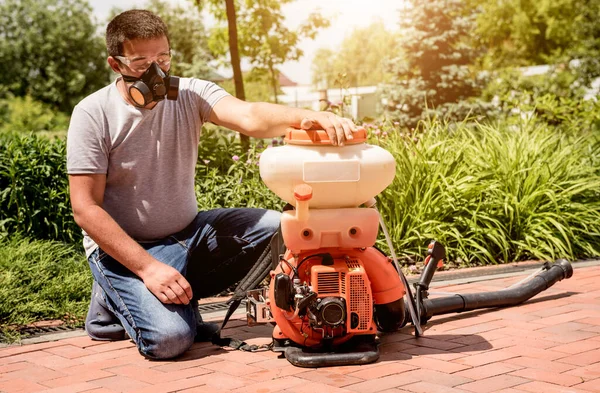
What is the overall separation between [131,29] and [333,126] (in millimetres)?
1074

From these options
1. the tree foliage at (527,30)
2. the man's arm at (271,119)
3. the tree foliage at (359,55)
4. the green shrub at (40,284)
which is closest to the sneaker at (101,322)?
the green shrub at (40,284)

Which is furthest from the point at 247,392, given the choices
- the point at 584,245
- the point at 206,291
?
the point at 584,245

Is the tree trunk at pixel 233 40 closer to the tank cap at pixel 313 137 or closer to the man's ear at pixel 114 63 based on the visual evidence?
the man's ear at pixel 114 63

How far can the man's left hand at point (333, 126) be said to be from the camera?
2898 mm

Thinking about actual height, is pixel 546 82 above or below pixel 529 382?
above

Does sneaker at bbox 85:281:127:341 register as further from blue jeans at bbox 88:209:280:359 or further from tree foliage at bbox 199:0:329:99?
tree foliage at bbox 199:0:329:99

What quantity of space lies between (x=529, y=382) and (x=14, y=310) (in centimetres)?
246

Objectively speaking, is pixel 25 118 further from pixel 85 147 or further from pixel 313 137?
pixel 313 137

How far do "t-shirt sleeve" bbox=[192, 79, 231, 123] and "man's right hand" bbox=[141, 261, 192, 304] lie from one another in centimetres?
77

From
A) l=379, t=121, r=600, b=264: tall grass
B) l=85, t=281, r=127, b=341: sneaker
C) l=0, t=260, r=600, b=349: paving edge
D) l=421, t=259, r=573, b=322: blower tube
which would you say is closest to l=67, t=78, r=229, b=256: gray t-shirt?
l=85, t=281, r=127, b=341: sneaker

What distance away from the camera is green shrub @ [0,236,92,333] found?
3.89 meters

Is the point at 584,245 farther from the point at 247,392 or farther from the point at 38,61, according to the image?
the point at 38,61

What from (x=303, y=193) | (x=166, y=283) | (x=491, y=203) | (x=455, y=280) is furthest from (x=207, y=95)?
(x=491, y=203)

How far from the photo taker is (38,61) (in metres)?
45.8
